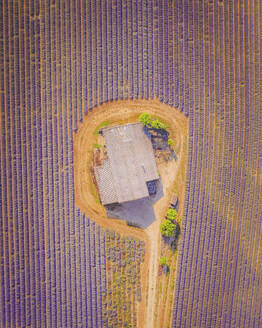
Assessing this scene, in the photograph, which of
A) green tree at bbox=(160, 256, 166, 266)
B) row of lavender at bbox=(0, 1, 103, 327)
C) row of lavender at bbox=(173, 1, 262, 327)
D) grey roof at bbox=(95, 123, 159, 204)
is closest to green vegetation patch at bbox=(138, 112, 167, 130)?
grey roof at bbox=(95, 123, 159, 204)

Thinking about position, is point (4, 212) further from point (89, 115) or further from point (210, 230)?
point (210, 230)

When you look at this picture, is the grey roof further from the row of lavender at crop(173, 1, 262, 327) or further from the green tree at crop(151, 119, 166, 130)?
the row of lavender at crop(173, 1, 262, 327)

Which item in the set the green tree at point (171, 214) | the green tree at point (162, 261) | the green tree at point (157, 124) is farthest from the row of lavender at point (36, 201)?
the green tree at point (157, 124)

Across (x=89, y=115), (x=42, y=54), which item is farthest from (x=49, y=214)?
(x=42, y=54)

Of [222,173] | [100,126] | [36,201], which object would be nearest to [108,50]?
[100,126]

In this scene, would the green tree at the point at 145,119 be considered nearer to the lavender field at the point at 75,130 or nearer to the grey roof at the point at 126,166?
the grey roof at the point at 126,166

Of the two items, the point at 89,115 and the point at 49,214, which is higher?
the point at 89,115

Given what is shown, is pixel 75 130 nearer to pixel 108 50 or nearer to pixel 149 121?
pixel 149 121
